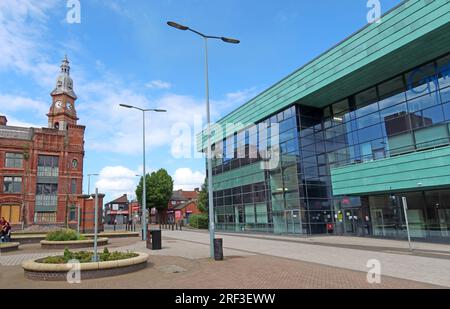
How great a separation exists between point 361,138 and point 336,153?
3.27 metres

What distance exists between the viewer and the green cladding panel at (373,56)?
18.9 m

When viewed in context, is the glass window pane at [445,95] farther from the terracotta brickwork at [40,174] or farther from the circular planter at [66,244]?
the terracotta brickwork at [40,174]

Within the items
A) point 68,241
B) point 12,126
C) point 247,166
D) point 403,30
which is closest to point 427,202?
point 403,30

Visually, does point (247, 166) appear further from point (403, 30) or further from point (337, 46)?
point (403, 30)

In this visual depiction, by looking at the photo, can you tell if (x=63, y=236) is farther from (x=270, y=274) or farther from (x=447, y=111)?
(x=447, y=111)

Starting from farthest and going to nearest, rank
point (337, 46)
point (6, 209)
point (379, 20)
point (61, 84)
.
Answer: point (61, 84) → point (6, 209) → point (337, 46) → point (379, 20)

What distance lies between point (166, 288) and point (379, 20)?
2144cm

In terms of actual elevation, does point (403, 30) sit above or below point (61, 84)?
below

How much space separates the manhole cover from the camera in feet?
37.0

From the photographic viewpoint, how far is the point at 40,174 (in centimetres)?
4519

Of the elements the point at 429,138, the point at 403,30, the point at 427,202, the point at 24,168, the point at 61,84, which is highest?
the point at 61,84

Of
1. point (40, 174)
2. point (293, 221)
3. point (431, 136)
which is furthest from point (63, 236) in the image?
point (40, 174)

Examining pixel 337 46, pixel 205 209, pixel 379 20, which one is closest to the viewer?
pixel 379 20
